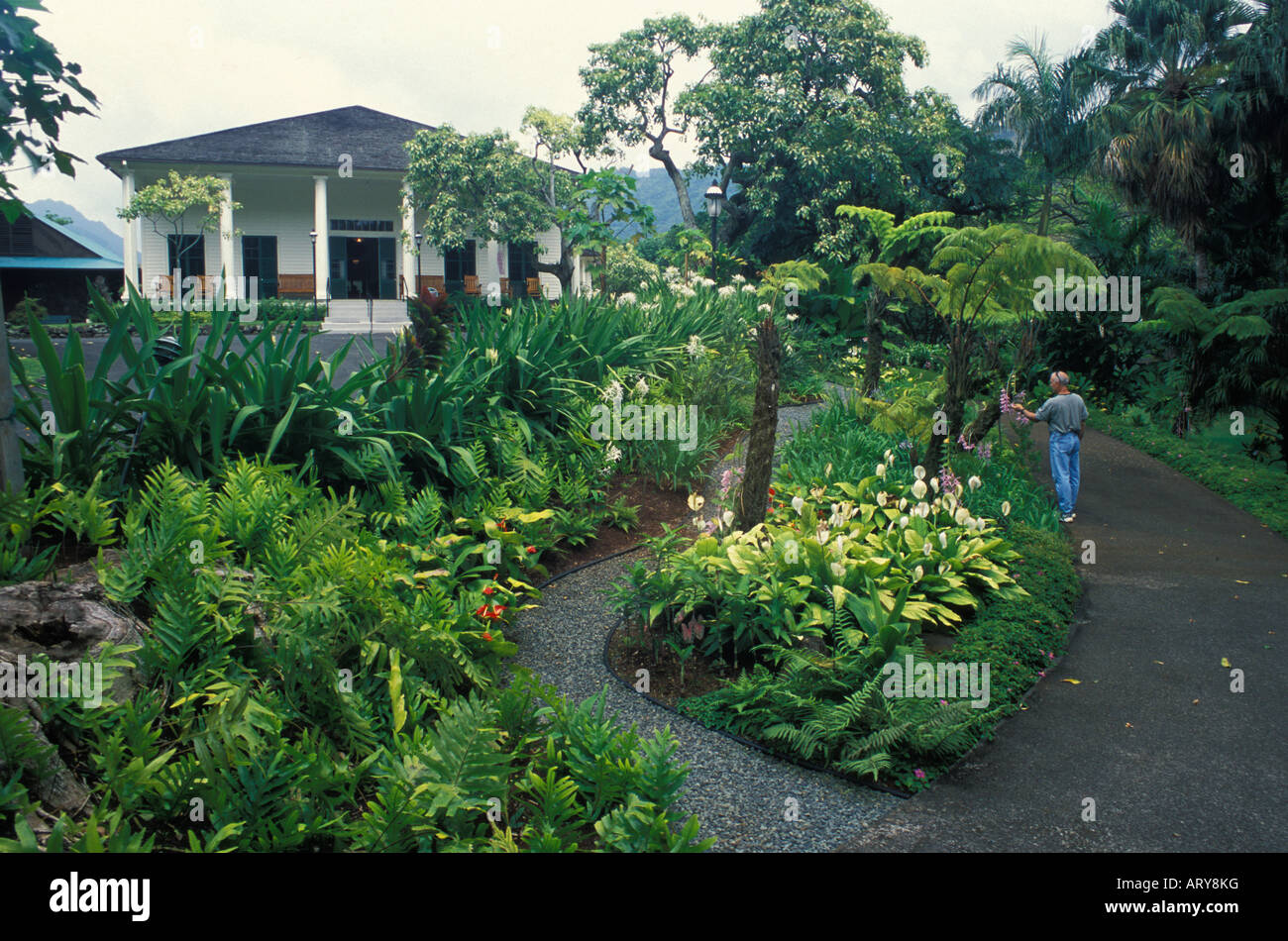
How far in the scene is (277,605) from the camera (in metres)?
4.49

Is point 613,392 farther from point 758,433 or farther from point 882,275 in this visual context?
point 882,275

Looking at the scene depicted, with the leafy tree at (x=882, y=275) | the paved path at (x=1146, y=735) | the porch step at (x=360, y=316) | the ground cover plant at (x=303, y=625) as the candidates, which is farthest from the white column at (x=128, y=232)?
the paved path at (x=1146, y=735)

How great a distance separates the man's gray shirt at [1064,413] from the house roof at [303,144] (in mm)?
25581

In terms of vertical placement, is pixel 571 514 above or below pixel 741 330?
below

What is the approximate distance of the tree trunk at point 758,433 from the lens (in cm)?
671

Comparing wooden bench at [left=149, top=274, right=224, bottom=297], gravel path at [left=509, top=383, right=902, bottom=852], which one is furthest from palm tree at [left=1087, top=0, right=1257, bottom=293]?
wooden bench at [left=149, top=274, right=224, bottom=297]

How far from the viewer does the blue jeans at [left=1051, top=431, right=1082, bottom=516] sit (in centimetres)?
930

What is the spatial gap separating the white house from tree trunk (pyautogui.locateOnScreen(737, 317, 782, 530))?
23.1m

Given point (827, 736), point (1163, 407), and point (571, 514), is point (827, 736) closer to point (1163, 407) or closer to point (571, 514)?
point (571, 514)

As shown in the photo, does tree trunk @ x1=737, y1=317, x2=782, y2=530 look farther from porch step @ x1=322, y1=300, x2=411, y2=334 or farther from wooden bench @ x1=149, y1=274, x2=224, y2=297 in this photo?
wooden bench @ x1=149, y1=274, x2=224, y2=297

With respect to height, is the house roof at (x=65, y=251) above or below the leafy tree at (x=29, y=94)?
above

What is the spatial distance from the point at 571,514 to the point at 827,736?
3.55m

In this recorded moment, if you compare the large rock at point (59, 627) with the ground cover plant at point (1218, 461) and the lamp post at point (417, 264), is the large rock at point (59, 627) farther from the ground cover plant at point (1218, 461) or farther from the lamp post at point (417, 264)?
the lamp post at point (417, 264)

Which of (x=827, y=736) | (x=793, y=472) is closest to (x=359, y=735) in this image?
(x=827, y=736)
